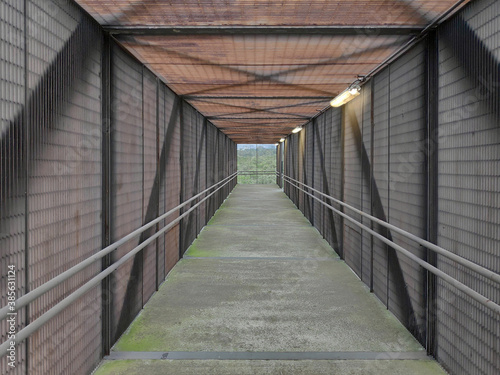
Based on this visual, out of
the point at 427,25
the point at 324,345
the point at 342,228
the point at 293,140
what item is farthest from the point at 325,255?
the point at 293,140

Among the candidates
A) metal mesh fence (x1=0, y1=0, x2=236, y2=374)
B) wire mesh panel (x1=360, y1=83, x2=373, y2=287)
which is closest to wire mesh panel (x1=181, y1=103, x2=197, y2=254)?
metal mesh fence (x1=0, y1=0, x2=236, y2=374)

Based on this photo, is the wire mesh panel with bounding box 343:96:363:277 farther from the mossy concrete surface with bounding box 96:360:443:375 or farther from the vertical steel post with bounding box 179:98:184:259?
the vertical steel post with bounding box 179:98:184:259

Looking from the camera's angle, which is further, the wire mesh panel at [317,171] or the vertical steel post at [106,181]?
the wire mesh panel at [317,171]

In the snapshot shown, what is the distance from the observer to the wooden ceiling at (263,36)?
2.39m

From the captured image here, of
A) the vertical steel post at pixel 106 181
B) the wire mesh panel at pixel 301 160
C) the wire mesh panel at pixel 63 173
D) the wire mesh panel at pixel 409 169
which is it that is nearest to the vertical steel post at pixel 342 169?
the wire mesh panel at pixel 409 169

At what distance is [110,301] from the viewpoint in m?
2.83

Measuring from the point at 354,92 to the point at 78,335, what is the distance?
3376 mm

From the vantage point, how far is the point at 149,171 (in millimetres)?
3920

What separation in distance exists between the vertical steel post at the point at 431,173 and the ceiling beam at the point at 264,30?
244 millimetres

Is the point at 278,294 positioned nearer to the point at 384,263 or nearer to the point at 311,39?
the point at 384,263

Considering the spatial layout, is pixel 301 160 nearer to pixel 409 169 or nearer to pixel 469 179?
pixel 409 169

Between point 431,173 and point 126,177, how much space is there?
2.40m

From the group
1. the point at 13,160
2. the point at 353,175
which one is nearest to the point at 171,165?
the point at 353,175

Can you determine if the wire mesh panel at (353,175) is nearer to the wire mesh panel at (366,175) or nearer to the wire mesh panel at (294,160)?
the wire mesh panel at (366,175)
